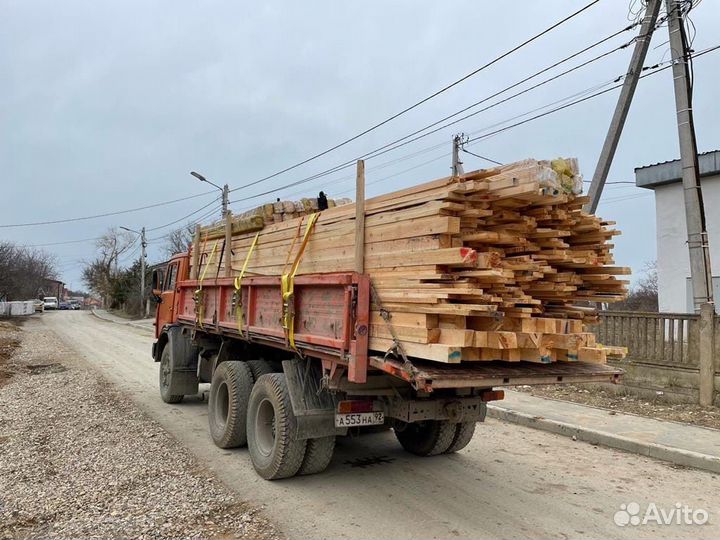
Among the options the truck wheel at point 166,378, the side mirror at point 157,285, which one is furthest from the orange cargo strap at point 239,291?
the side mirror at point 157,285

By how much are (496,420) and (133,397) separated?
606cm

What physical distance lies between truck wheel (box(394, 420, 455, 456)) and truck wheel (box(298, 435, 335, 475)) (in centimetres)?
88

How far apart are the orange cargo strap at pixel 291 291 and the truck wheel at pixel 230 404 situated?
1.33m

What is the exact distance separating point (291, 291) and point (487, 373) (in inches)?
78.0

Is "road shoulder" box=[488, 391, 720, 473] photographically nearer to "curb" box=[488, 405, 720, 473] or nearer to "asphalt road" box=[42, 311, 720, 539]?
"curb" box=[488, 405, 720, 473]

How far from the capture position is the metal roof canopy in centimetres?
1375

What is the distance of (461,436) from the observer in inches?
234

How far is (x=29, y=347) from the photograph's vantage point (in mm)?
18594

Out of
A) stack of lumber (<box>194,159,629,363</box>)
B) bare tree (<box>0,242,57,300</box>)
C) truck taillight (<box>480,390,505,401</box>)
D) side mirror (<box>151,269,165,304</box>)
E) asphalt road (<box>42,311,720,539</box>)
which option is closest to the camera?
stack of lumber (<box>194,159,629,363</box>)

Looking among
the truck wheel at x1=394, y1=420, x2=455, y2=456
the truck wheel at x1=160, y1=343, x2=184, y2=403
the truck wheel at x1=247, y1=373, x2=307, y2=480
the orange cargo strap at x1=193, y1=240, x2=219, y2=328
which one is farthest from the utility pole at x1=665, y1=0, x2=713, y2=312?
the truck wheel at x1=160, y1=343, x2=184, y2=403

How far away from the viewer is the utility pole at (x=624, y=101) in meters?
9.57

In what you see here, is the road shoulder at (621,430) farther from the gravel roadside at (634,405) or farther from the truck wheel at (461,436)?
the truck wheel at (461,436)

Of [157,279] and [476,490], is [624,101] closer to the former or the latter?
[476,490]

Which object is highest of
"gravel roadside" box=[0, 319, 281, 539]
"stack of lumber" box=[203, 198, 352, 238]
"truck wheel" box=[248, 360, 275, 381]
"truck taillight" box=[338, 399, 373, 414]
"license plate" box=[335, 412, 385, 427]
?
"stack of lumber" box=[203, 198, 352, 238]
